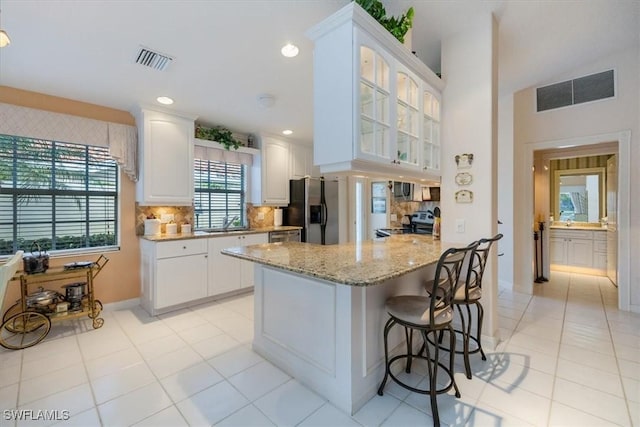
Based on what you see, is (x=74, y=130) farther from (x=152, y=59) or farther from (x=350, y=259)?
(x=350, y=259)

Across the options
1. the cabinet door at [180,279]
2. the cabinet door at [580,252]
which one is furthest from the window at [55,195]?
the cabinet door at [580,252]

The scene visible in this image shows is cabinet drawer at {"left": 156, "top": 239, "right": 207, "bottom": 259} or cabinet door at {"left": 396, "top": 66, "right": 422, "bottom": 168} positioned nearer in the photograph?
cabinet door at {"left": 396, "top": 66, "right": 422, "bottom": 168}

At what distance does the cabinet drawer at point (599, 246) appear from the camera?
479 centimetres

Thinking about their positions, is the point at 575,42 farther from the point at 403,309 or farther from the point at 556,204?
the point at 556,204

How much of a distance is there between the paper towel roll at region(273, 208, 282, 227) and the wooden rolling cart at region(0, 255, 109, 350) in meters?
2.56

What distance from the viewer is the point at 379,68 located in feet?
6.63

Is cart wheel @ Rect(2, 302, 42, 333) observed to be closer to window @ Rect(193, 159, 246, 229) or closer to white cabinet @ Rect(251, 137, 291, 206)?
window @ Rect(193, 159, 246, 229)

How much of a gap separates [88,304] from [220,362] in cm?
186

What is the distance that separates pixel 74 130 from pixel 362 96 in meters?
3.24

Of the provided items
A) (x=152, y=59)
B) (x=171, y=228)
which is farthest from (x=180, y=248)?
(x=152, y=59)

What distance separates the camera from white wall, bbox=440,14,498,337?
2400 mm

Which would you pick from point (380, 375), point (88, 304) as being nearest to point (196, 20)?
Result: point (380, 375)

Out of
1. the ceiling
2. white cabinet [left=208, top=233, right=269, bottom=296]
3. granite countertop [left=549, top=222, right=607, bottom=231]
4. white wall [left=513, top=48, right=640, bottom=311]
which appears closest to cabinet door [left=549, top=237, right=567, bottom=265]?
granite countertop [left=549, top=222, right=607, bottom=231]

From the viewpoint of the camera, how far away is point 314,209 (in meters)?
5.02
